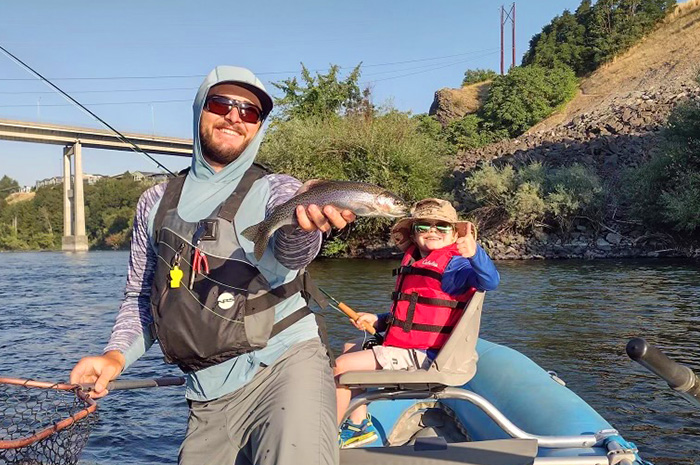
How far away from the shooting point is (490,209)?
88.1 ft

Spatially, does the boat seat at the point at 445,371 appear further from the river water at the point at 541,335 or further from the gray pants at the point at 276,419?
the river water at the point at 541,335

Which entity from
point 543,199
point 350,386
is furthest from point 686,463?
point 543,199

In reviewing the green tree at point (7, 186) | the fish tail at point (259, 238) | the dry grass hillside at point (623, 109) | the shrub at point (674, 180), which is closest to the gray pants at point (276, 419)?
the fish tail at point (259, 238)

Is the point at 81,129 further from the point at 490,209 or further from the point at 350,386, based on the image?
the point at 350,386

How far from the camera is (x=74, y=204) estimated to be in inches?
2603

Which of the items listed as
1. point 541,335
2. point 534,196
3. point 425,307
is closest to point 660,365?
point 425,307

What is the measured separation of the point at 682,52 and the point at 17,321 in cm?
4691

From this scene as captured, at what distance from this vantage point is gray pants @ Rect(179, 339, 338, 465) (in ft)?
6.81

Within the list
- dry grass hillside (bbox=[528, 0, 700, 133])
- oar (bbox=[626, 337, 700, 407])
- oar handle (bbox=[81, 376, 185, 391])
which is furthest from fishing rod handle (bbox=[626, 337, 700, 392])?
dry grass hillside (bbox=[528, 0, 700, 133])

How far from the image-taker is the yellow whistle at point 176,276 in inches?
91.2

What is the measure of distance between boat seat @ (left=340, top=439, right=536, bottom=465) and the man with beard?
0.74 meters

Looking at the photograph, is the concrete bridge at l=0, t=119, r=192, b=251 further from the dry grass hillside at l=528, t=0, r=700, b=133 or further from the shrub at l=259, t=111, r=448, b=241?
the dry grass hillside at l=528, t=0, r=700, b=133

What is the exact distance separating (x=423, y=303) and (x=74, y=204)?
224 ft

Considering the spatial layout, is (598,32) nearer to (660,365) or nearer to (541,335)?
(541,335)
